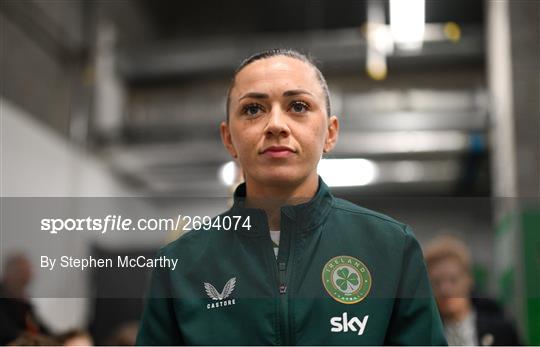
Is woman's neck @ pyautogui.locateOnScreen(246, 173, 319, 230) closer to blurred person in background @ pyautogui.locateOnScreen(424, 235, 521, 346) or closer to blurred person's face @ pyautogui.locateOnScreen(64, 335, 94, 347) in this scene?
blurred person in background @ pyautogui.locateOnScreen(424, 235, 521, 346)

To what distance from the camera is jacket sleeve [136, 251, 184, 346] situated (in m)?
1.09

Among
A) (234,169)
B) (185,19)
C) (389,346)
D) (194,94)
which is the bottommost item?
(389,346)

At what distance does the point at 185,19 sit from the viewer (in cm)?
438

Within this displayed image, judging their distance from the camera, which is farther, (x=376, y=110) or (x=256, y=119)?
(x=376, y=110)

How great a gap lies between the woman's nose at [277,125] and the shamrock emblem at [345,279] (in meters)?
0.26

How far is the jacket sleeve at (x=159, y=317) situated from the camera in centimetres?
109

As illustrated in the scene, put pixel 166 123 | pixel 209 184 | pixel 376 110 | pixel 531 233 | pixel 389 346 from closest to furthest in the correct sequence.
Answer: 1. pixel 389 346
2. pixel 531 233
3. pixel 209 184
4. pixel 376 110
5. pixel 166 123

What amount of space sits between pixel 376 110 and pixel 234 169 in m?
2.76

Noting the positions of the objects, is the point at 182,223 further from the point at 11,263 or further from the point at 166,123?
the point at 166,123

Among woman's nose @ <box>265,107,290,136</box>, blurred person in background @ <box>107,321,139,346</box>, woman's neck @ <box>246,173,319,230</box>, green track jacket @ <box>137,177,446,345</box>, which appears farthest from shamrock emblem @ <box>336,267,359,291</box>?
blurred person in background @ <box>107,321,139,346</box>

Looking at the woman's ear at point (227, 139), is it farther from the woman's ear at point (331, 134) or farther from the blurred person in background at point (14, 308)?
the blurred person in background at point (14, 308)

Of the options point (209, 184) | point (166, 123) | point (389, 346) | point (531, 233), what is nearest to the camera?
point (389, 346)

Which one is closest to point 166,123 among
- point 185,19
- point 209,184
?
point 185,19

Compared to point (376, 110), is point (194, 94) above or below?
above
